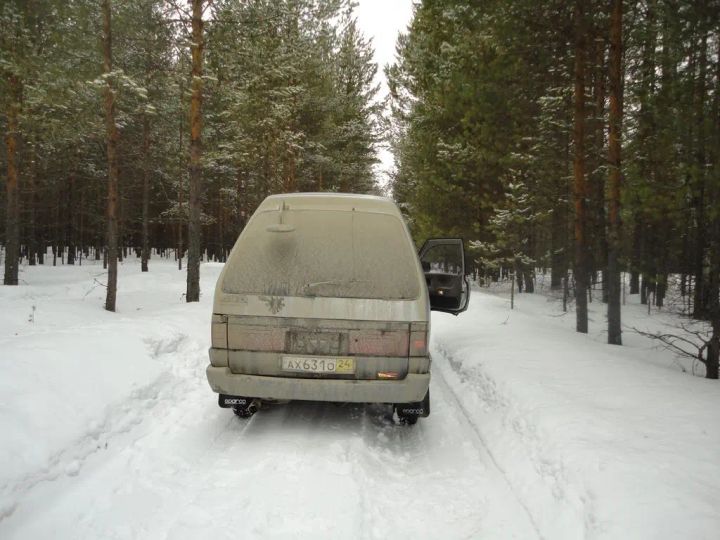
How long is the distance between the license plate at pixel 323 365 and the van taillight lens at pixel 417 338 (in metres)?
0.53

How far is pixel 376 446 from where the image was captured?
3.94m

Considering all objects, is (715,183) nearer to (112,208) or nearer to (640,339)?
(640,339)

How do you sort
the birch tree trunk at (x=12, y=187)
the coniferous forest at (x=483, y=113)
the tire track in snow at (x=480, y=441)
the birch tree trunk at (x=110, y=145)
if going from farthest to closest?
1. the birch tree trunk at (x=12, y=187)
2. the birch tree trunk at (x=110, y=145)
3. the coniferous forest at (x=483, y=113)
4. the tire track in snow at (x=480, y=441)

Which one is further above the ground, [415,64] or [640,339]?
[415,64]

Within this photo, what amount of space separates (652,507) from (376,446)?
6.71ft

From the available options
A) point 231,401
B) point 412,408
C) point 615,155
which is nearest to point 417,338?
point 412,408

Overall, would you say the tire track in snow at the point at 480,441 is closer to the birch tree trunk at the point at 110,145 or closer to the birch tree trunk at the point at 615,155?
the birch tree trunk at the point at 615,155

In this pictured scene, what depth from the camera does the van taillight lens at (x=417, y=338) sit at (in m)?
3.81

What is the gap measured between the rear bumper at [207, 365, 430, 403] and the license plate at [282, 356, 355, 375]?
0.09 m

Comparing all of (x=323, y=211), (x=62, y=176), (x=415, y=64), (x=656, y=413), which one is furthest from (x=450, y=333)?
(x=62, y=176)

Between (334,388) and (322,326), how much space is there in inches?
21.4

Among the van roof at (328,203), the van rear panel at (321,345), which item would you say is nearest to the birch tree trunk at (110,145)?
the van roof at (328,203)

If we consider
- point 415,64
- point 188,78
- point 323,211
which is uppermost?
point 415,64

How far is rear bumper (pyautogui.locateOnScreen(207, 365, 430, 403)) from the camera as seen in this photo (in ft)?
12.5
